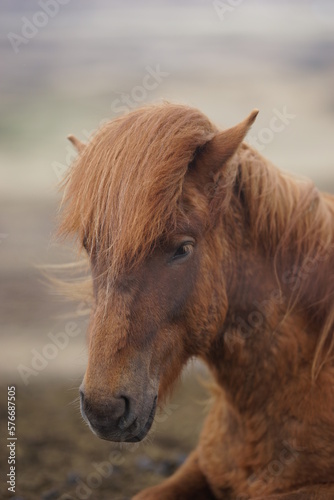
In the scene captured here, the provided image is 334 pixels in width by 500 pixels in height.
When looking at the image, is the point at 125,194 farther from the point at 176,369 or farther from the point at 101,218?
the point at 176,369

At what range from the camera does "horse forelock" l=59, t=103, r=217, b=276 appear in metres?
2.94

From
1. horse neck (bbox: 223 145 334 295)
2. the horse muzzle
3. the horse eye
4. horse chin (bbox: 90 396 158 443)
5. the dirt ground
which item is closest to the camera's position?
the horse muzzle

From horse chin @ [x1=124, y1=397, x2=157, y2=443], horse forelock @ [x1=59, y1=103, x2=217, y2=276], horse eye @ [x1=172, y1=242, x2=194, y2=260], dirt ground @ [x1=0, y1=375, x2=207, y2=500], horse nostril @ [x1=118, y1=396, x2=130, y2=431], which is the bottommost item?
dirt ground @ [x1=0, y1=375, x2=207, y2=500]

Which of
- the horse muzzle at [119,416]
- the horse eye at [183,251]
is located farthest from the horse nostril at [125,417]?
the horse eye at [183,251]

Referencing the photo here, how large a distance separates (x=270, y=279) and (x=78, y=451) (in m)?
3.11

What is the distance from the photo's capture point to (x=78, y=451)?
584 cm

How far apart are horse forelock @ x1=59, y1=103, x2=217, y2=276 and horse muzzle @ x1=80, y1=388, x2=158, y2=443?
0.55 m

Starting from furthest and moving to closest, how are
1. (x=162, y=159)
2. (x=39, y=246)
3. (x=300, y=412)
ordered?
(x=39, y=246), (x=300, y=412), (x=162, y=159)

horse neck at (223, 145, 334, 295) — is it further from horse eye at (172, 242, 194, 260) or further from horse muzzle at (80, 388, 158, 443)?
horse muzzle at (80, 388, 158, 443)

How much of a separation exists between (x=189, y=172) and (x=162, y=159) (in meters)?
0.19

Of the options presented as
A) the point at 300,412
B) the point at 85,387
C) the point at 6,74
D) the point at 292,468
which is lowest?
the point at 6,74

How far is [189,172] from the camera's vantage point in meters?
3.17

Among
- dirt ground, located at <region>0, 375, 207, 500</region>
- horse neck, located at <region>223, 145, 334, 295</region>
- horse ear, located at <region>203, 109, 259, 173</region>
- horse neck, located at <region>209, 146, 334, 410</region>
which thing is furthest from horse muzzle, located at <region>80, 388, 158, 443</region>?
dirt ground, located at <region>0, 375, 207, 500</region>

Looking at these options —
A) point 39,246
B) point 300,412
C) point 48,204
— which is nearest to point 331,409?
point 300,412
